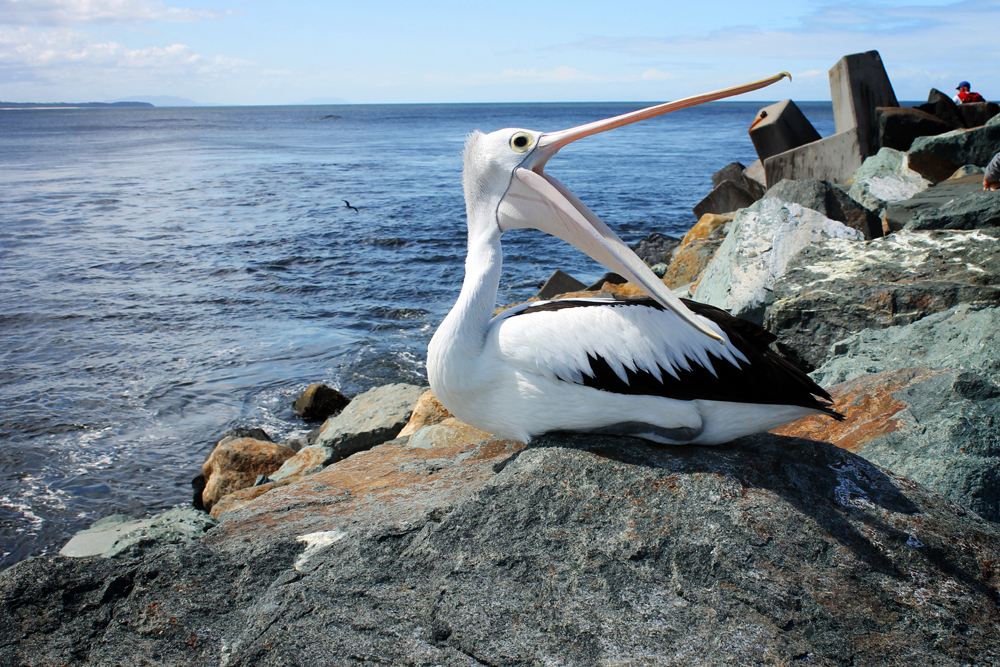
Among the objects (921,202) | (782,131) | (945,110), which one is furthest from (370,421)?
(945,110)

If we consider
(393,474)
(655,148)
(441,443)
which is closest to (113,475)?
(441,443)

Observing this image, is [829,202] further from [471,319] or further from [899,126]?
[899,126]

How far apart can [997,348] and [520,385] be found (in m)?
2.81

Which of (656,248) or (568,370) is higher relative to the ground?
(568,370)

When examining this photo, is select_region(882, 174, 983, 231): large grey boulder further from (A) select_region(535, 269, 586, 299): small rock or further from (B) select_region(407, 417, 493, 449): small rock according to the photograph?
(B) select_region(407, 417, 493, 449): small rock

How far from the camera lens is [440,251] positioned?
1529 cm

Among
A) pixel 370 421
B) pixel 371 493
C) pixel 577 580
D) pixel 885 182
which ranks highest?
pixel 885 182

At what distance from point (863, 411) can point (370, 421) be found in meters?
4.13

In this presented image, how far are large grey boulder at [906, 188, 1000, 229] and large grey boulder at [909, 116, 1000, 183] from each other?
6.00m

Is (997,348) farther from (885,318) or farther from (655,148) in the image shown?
(655,148)

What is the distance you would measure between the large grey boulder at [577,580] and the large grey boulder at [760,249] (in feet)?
10.4

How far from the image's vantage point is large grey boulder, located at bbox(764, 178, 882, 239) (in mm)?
6602

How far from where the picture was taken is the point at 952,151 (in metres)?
10.8

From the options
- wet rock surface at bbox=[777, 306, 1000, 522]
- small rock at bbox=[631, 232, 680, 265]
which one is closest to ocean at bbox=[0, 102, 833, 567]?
small rock at bbox=[631, 232, 680, 265]
